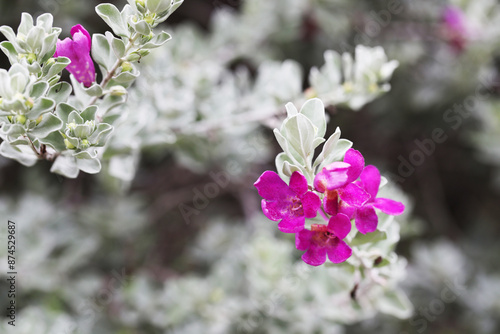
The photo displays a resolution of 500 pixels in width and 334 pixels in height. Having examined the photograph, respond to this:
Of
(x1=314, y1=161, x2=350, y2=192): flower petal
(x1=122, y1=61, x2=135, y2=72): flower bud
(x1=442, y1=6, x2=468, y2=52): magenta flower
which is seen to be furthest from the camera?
(x1=442, y1=6, x2=468, y2=52): magenta flower

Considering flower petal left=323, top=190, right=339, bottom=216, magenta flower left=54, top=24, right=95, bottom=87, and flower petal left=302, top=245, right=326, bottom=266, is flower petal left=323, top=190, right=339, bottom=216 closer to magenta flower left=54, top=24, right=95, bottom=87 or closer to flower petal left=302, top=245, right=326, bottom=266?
flower petal left=302, top=245, right=326, bottom=266

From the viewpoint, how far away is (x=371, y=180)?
82 centimetres

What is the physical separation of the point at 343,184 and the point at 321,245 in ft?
0.43

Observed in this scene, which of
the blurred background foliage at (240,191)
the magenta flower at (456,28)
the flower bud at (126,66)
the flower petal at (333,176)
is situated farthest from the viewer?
the magenta flower at (456,28)

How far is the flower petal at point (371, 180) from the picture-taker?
0.82m

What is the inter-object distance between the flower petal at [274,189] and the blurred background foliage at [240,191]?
1.77ft

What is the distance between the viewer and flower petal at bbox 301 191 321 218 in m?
0.76

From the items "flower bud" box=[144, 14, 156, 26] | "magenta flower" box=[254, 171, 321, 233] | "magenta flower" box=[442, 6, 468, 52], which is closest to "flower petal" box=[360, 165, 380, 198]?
"magenta flower" box=[254, 171, 321, 233]

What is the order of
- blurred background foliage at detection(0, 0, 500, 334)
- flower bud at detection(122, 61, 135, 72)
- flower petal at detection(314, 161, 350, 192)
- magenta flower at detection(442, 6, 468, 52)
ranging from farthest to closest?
magenta flower at detection(442, 6, 468, 52) < blurred background foliage at detection(0, 0, 500, 334) < flower bud at detection(122, 61, 135, 72) < flower petal at detection(314, 161, 350, 192)

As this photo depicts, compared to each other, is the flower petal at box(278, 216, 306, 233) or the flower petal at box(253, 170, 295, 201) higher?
the flower petal at box(253, 170, 295, 201)

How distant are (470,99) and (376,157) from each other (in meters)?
0.76

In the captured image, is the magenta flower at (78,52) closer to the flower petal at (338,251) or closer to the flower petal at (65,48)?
the flower petal at (65,48)

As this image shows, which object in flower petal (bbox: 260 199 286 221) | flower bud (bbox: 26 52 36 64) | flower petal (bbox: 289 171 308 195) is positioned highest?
flower bud (bbox: 26 52 36 64)

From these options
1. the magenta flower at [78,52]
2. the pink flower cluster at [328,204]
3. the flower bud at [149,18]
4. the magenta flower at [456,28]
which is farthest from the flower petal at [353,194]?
the magenta flower at [456,28]
